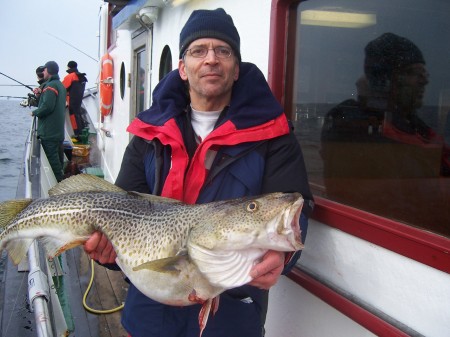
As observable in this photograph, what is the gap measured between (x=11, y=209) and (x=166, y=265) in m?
1.21

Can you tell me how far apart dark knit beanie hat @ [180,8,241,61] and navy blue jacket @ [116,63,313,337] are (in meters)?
0.17

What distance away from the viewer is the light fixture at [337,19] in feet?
7.02

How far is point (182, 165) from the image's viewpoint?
2195 millimetres

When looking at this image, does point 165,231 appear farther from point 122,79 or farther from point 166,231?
point 122,79

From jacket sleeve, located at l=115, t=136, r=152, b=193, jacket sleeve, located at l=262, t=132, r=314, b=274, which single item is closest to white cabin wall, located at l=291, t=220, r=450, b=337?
jacket sleeve, located at l=262, t=132, r=314, b=274

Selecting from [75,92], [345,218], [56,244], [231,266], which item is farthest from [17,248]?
[75,92]

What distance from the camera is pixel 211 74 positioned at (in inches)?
86.9

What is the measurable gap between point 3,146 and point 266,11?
23.8m

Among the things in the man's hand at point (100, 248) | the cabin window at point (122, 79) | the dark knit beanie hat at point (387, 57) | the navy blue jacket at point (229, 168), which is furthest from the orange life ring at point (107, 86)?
the dark knit beanie hat at point (387, 57)

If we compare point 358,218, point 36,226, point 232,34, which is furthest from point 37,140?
point 358,218

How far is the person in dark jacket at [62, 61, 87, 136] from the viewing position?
1314cm

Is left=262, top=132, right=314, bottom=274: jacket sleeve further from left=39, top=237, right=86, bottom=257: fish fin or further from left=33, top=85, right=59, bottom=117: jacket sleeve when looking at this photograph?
left=33, top=85, right=59, bottom=117: jacket sleeve

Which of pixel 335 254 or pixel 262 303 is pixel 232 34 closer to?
pixel 335 254

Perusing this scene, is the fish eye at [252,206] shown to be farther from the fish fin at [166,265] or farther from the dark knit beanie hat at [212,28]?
the dark knit beanie hat at [212,28]
